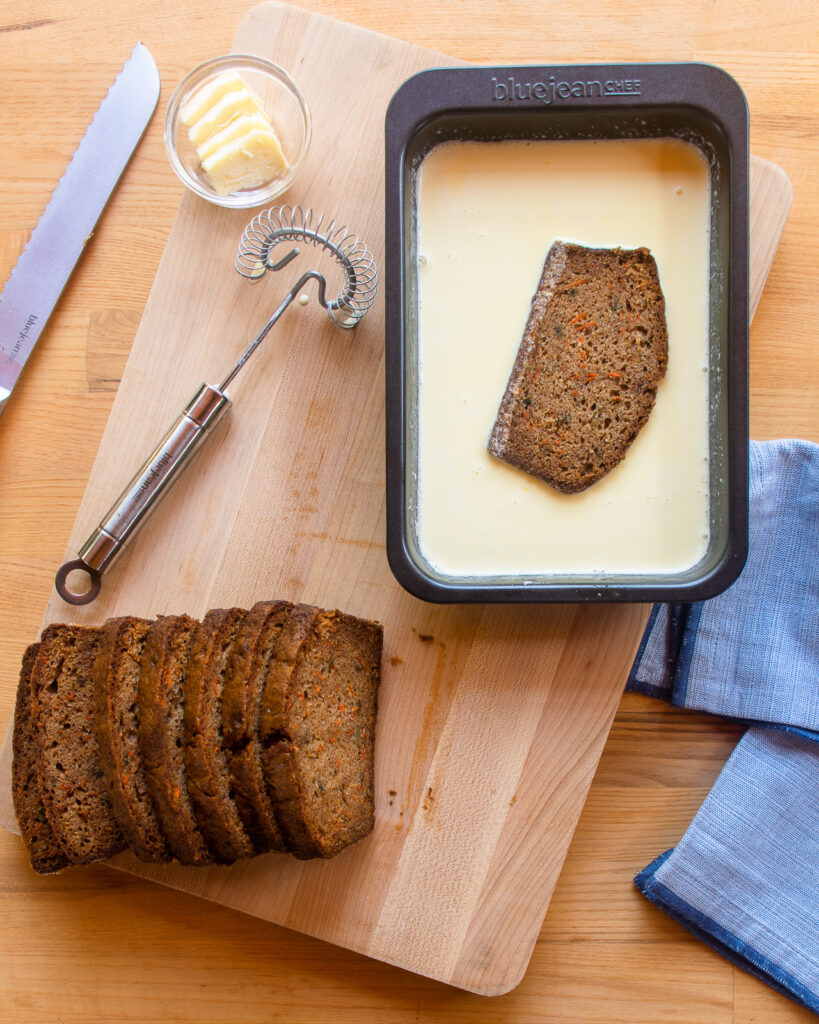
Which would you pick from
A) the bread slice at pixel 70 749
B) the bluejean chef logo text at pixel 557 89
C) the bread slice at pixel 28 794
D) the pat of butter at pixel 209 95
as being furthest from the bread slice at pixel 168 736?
the bluejean chef logo text at pixel 557 89

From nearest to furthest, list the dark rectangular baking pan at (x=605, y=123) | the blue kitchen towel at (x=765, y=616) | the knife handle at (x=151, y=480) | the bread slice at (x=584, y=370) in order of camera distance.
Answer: the dark rectangular baking pan at (x=605, y=123) < the bread slice at (x=584, y=370) < the knife handle at (x=151, y=480) < the blue kitchen towel at (x=765, y=616)

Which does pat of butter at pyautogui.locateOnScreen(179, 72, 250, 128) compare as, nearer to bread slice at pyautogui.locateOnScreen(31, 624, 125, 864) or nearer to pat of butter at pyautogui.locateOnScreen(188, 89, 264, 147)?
pat of butter at pyautogui.locateOnScreen(188, 89, 264, 147)

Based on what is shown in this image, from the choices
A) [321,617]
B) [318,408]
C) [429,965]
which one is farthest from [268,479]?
[429,965]

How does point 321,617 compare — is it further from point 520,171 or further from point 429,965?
point 520,171

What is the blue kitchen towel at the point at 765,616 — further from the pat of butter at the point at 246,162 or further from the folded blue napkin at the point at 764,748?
the pat of butter at the point at 246,162

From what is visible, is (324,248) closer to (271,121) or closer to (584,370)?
(271,121)

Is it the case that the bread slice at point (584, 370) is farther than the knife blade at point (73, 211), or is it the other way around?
the knife blade at point (73, 211)

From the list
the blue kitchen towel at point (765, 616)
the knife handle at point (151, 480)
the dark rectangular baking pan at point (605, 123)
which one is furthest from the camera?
the blue kitchen towel at point (765, 616)
